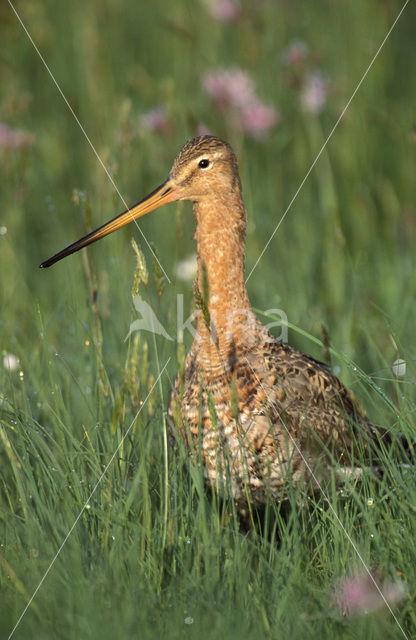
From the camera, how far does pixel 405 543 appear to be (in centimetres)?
282

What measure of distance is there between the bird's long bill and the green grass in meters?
0.08

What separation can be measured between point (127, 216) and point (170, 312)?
450 millimetres

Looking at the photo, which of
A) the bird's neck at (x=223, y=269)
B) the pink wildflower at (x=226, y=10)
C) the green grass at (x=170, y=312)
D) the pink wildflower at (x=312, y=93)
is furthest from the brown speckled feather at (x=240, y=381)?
the pink wildflower at (x=226, y=10)

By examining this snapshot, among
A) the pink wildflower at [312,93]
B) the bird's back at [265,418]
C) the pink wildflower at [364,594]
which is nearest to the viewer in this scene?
the pink wildflower at [364,594]

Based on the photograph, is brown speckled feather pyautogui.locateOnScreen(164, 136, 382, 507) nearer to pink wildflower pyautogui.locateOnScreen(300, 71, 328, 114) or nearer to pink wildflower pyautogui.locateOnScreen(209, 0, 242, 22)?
pink wildflower pyautogui.locateOnScreen(300, 71, 328, 114)

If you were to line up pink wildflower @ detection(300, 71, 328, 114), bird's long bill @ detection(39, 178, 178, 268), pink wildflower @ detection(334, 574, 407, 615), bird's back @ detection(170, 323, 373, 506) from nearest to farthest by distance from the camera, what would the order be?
pink wildflower @ detection(334, 574, 407, 615)
bird's back @ detection(170, 323, 373, 506)
bird's long bill @ detection(39, 178, 178, 268)
pink wildflower @ detection(300, 71, 328, 114)

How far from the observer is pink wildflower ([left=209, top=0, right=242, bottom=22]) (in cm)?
605

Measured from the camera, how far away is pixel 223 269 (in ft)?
11.8

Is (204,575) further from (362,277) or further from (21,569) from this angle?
(362,277)

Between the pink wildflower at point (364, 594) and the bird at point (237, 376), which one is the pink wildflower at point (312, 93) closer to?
the bird at point (237, 376)

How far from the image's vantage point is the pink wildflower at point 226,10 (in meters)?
6.05

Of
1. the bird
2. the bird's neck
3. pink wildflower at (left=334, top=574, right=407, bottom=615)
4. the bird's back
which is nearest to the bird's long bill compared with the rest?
the bird

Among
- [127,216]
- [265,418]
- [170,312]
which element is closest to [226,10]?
[127,216]

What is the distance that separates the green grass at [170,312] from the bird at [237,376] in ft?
0.43
